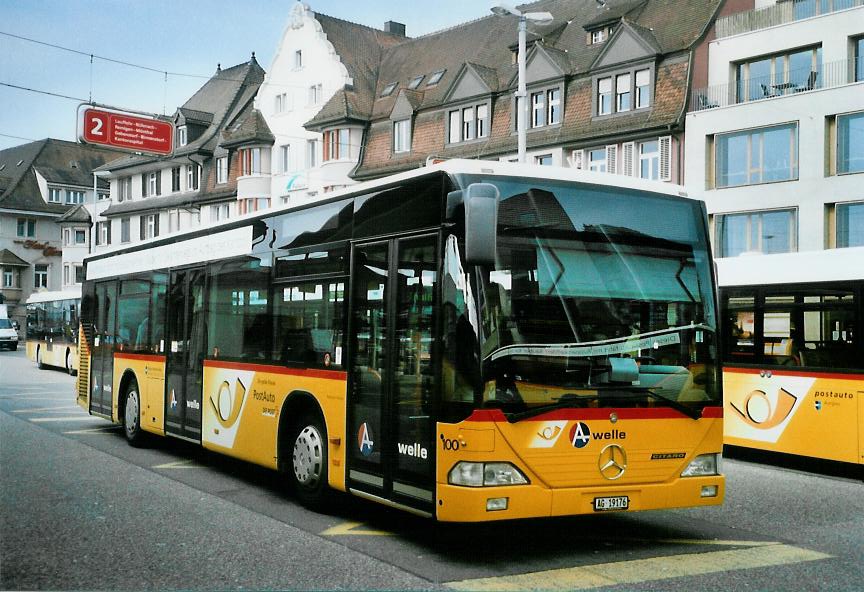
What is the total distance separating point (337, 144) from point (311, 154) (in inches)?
114

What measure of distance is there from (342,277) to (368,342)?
0.84 meters

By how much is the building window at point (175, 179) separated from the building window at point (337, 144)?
17330mm

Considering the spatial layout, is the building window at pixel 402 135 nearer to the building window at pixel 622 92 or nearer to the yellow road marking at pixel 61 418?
the building window at pixel 622 92

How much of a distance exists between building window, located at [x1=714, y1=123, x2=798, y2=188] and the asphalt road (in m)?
22.8

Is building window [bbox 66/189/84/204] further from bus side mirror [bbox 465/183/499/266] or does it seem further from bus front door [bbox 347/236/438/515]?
bus side mirror [bbox 465/183/499/266]

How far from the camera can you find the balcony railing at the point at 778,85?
107 feet

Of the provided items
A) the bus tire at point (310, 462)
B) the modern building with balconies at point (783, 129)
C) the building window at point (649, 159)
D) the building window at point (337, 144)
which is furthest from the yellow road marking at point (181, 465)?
the building window at point (337, 144)

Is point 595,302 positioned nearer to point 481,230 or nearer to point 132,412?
point 481,230

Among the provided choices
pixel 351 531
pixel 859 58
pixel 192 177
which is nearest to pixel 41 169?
pixel 192 177

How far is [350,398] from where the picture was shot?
29.7ft

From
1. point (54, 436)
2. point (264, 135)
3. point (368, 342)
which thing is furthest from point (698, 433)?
point (264, 135)

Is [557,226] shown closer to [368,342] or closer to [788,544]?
[368,342]

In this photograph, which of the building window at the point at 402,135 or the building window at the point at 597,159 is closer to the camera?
the building window at the point at 597,159

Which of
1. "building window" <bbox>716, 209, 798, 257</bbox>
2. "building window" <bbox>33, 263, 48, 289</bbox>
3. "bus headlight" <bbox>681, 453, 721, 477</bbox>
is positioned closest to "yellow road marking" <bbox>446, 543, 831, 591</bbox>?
"bus headlight" <bbox>681, 453, 721, 477</bbox>
